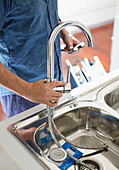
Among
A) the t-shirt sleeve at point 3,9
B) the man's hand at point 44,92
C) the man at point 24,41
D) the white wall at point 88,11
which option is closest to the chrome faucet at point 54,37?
the man's hand at point 44,92

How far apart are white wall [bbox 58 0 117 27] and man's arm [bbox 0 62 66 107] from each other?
2.94 meters

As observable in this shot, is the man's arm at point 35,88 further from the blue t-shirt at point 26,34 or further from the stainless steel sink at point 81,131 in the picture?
the blue t-shirt at point 26,34

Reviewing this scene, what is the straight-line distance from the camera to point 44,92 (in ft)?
2.46

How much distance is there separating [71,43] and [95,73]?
38 centimetres

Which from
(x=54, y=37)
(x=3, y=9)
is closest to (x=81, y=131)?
(x=54, y=37)

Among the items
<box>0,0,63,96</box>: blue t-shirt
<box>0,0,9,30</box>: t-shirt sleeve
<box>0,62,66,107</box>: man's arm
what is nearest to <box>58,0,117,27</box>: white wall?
<box>0,0,63,96</box>: blue t-shirt

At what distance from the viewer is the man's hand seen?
734mm

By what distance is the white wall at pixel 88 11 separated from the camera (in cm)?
376

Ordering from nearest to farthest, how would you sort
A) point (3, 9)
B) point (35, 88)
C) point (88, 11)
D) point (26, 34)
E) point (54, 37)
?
point (54, 37) → point (35, 88) → point (3, 9) → point (26, 34) → point (88, 11)

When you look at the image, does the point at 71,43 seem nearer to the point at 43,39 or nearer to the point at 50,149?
the point at 43,39

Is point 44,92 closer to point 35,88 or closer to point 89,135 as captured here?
point 35,88

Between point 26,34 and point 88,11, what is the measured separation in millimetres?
3403

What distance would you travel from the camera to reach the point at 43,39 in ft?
3.61

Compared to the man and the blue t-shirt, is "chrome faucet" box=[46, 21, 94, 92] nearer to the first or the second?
the man
